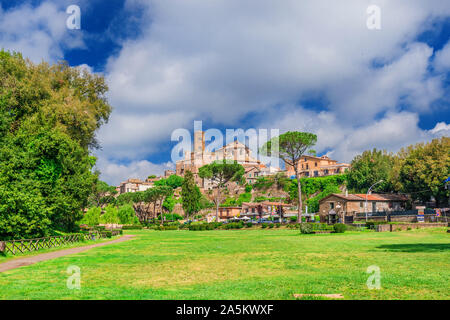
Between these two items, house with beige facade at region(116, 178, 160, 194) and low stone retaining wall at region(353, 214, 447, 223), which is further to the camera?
house with beige facade at region(116, 178, 160, 194)

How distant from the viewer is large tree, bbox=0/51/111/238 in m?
20.9

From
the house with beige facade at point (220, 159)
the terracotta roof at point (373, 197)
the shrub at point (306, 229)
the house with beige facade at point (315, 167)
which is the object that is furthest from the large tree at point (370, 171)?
the house with beige facade at point (220, 159)

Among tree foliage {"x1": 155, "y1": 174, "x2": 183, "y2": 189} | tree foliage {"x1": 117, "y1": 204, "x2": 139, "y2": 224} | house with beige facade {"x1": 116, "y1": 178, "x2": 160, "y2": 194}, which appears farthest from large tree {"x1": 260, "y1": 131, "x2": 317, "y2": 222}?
house with beige facade {"x1": 116, "y1": 178, "x2": 160, "y2": 194}

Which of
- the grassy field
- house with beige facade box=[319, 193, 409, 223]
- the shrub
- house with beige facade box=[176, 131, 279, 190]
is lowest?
the shrub

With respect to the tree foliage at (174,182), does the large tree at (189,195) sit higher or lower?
lower

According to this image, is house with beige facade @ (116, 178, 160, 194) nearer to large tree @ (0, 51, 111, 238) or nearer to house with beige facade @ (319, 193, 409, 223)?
house with beige facade @ (319, 193, 409, 223)

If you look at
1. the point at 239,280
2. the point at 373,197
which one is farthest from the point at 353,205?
the point at 239,280

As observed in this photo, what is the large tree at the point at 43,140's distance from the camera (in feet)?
68.6

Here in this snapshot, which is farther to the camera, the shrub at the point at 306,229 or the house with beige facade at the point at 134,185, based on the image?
the house with beige facade at the point at 134,185

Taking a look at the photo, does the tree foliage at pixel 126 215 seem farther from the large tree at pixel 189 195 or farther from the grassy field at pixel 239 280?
the grassy field at pixel 239 280

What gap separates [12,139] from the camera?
23500 millimetres

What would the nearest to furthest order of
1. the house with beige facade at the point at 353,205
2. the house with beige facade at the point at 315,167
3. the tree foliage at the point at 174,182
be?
the house with beige facade at the point at 353,205 < the house with beige facade at the point at 315,167 < the tree foliage at the point at 174,182

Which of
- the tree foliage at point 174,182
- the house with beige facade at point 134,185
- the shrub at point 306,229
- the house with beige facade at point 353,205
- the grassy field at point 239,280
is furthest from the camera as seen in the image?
the house with beige facade at point 134,185
